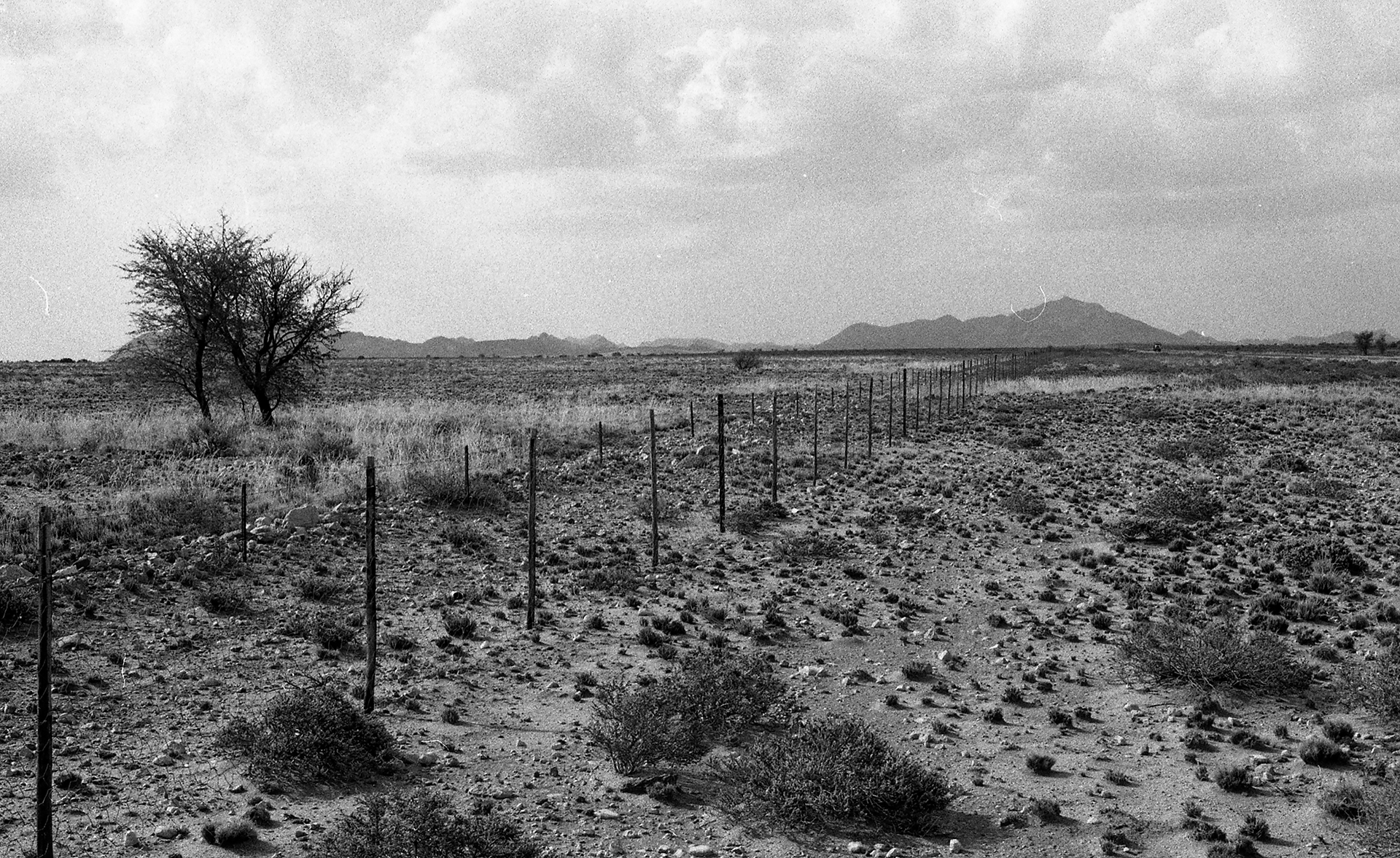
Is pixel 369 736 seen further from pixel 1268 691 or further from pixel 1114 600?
pixel 1114 600

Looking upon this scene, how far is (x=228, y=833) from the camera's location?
7.20 meters

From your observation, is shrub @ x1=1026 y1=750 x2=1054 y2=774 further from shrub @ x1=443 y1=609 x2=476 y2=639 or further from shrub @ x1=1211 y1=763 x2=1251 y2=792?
shrub @ x1=443 y1=609 x2=476 y2=639

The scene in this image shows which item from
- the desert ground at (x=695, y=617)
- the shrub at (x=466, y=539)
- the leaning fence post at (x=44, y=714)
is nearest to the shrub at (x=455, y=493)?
the desert ground at (x=695, y=617)

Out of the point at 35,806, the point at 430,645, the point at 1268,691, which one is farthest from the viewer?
the point at 430,645

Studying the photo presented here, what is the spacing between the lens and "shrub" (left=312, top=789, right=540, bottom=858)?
6621mm

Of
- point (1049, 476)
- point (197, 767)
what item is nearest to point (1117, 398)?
point (1049, 476)

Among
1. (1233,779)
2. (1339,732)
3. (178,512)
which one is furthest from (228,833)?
(178,512)

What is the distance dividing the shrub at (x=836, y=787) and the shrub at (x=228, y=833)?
3.66m

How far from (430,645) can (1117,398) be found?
4033 centimetres

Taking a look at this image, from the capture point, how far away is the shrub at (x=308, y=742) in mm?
8289

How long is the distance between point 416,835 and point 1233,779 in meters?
6.62

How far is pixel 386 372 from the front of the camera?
80500mm

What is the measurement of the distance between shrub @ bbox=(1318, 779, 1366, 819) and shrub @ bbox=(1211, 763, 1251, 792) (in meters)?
0.53

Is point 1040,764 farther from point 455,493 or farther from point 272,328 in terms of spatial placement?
point 272,328
